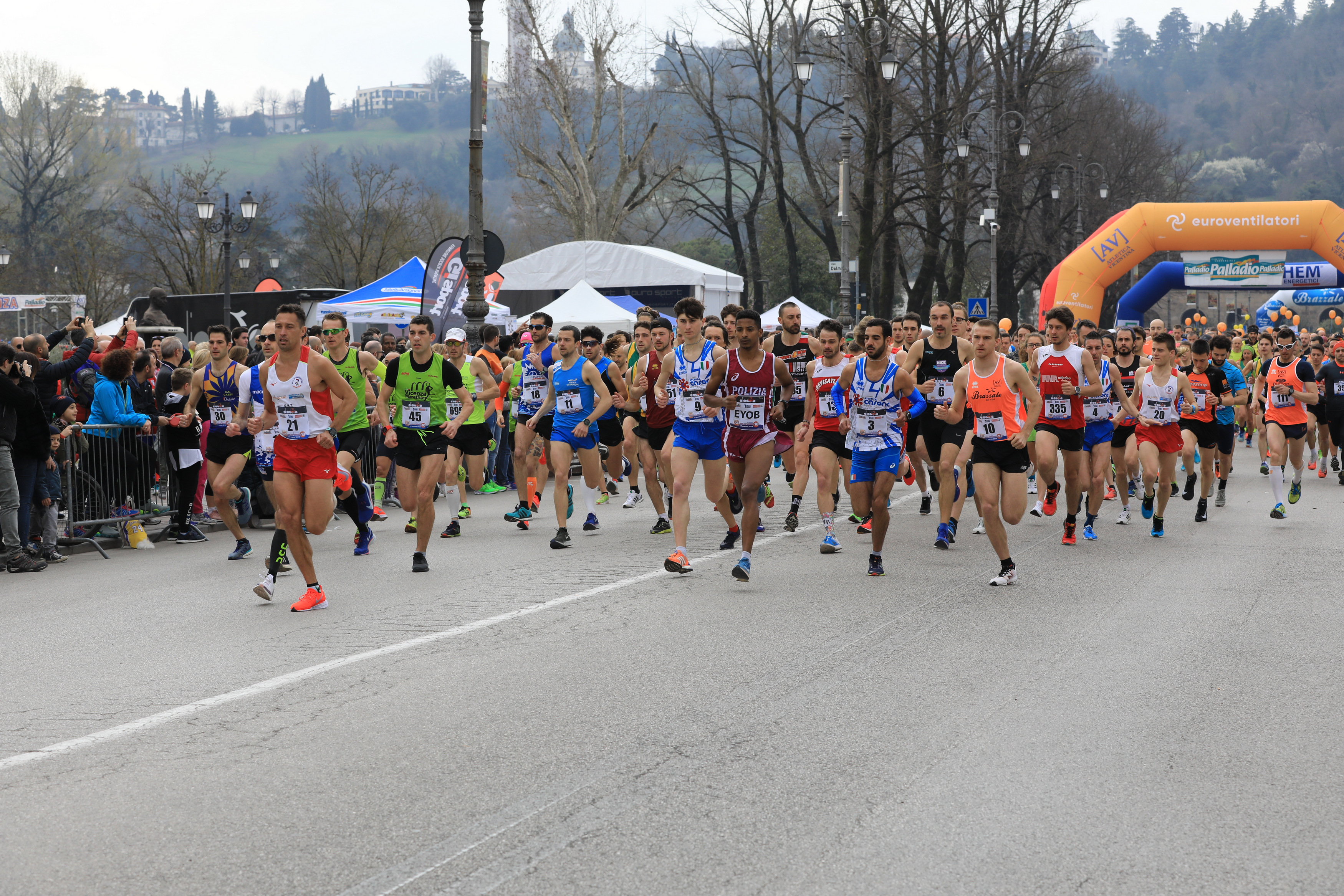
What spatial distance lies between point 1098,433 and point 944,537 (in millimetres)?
2190

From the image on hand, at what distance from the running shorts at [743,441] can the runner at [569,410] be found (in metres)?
2.12

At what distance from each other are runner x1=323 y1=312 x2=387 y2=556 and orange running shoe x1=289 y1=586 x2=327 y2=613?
8.38ft

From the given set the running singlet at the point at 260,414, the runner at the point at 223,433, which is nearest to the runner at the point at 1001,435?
the running singlet at the point at 260,414

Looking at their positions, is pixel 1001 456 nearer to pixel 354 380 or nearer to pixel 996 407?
pixel 996 407

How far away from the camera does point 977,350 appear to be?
10.1 meters

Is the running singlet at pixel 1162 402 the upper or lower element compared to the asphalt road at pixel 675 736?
upper

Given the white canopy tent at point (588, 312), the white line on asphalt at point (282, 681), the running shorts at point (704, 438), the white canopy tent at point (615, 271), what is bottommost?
the white line on asphalt at point (282, 681)

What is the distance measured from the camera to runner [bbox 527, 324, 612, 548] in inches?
462

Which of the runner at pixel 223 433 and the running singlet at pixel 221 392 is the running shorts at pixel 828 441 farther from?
the running singlet at pixel 221 392

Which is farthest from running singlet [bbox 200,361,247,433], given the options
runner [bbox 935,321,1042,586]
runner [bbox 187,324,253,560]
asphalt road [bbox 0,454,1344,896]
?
runner [bbox 935,321,1042,586]

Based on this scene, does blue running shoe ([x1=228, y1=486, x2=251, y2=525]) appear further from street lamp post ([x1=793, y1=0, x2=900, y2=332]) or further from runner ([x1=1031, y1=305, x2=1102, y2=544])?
street lamp post ([x1=793, y1=0, x2=900, y2=332])

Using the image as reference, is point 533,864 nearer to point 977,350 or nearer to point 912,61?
point 977,350

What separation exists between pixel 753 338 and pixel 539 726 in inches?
179

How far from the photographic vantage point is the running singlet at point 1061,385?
1206 centimetres
